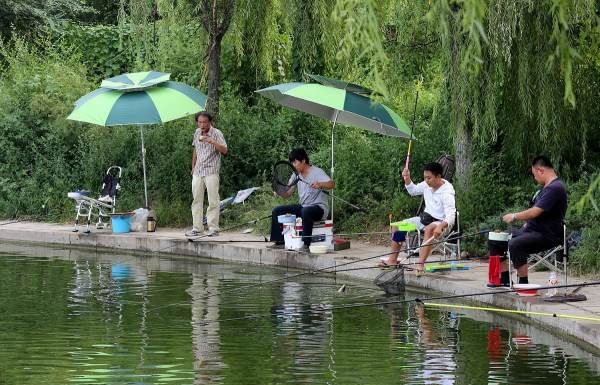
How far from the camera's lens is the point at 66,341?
1173 centimetres

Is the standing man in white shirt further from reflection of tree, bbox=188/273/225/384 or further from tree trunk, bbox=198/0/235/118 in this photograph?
reflection of tree, bbox=188/273/225/384

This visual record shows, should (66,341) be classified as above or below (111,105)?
below

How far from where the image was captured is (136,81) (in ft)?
66.3

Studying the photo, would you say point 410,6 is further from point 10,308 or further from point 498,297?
point 10,308

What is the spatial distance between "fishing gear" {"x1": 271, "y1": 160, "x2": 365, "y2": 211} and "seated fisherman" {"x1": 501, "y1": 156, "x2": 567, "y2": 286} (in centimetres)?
491

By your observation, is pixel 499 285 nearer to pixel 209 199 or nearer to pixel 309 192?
pixel 309 192

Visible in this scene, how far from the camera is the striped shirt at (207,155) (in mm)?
19641

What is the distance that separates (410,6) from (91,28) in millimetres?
13121

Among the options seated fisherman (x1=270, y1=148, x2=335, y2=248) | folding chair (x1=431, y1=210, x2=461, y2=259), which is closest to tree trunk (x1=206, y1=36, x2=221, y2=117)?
seated fisherman (x1=270, y1=148, x2=335, y2=248)

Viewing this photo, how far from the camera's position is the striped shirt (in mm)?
19641

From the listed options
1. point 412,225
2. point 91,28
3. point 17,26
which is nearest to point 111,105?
point 412,225

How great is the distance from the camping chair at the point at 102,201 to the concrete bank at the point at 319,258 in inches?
13.5

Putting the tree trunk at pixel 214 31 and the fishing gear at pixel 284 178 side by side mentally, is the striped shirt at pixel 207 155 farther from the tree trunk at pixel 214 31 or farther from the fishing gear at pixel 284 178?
the tree trunk at pixel 214 31

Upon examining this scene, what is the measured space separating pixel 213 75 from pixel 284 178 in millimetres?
3917
